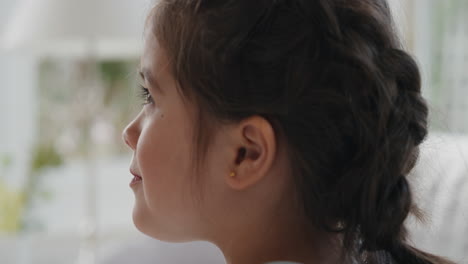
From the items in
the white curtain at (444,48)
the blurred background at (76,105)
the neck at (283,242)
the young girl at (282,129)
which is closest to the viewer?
the young girl at (282,129)

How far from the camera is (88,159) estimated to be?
2057 mm

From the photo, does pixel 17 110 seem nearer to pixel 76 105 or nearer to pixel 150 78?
pixel 76 105

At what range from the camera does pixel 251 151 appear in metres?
0.87

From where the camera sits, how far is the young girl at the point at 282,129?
808 mm

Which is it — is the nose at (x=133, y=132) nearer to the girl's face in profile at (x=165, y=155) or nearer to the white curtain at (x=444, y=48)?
the girl's face in profile at (x=165, y=155)

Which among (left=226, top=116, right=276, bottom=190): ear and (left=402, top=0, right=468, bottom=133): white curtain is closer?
(left=226, top=116, right=276, bottom=190): ear

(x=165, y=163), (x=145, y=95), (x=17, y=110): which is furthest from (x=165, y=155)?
(x=17, y=110)

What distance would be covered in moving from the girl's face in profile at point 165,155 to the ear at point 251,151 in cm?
2

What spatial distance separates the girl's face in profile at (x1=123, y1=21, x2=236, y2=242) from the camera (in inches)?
36.0

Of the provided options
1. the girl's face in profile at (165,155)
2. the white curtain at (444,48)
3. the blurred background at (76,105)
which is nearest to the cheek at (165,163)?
the girl's face in profile at (165,155)

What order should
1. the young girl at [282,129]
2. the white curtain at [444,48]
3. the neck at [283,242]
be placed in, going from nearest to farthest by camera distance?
1. the young girl at [282,129]
2. the neck at [283,242]
3. the white curtain at [444,48]

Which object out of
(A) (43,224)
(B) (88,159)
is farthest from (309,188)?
(A) (43,224)

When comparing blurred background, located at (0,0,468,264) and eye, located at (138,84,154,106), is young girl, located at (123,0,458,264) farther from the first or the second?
blurred background, located at (0,0,468,264)

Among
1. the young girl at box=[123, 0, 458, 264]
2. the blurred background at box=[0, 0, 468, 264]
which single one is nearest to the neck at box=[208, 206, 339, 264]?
the young girl at box=[123, 0, 458, 264]
